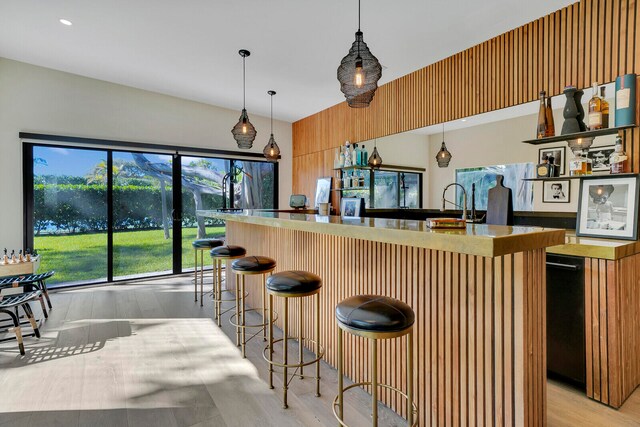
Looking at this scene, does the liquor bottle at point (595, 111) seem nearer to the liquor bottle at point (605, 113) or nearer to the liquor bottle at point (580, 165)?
the liquor bottle at point (605, 113)

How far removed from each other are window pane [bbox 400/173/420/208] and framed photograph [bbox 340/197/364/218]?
0.67 meters

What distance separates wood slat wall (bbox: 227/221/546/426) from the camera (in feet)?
4.48

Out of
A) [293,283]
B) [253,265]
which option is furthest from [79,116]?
[293,283]

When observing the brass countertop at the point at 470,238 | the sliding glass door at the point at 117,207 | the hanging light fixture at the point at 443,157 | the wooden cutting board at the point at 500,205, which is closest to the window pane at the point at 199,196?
the sliding glass door at the point at 117,207

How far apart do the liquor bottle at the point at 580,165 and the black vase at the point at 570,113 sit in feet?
0.64

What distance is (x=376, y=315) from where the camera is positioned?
55.6 inches

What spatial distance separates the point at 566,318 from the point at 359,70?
7.18ft

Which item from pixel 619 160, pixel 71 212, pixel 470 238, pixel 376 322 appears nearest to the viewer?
pixel 470 238

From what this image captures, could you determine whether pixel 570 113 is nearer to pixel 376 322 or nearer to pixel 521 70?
pixel 521 70

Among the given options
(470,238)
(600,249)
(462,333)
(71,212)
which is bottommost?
(462,333)

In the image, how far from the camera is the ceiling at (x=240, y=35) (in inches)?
111

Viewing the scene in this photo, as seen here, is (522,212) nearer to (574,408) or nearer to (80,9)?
(574,408)

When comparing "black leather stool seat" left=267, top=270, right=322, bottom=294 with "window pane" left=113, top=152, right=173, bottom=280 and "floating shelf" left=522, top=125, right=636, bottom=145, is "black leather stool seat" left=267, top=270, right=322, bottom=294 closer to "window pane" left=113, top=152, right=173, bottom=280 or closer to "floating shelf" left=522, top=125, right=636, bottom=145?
"floating shelf" left=522, top=125, right=636, bottom=145

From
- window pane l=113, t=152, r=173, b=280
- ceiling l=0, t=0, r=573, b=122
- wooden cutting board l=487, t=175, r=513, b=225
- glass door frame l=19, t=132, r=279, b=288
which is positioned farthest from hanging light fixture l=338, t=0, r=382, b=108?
window pane l=113, t=152, r=173, b=280
